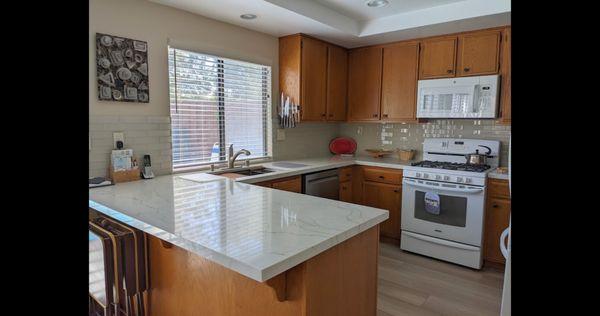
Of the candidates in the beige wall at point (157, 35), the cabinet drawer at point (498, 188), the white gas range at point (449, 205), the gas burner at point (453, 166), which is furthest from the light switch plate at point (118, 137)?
the cabinet drawer at point (498, 188)

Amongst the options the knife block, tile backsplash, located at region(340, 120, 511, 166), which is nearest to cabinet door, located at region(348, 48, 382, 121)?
tile backsplash, located at region(340, 120, 511, 166)

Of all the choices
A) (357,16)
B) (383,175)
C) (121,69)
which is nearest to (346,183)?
(383,175)

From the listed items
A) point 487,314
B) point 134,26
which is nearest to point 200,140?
point 134,26

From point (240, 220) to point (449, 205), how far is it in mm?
2256

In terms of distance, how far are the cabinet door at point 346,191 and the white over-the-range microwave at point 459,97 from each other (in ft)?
3.25

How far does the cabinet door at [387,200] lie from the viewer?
11.7 ft

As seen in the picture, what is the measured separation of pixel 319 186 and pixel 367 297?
1794 millimetres

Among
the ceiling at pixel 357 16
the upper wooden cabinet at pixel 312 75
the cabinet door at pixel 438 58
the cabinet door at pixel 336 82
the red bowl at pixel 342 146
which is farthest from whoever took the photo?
→ the red bowl at pixel 342 146

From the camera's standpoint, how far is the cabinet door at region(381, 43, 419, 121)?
3.67 m

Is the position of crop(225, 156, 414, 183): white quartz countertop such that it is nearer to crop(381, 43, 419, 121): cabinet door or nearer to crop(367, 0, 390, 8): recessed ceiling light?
crop(381, 43, 419, 121): cabinet door

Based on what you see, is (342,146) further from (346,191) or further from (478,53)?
(478,53)

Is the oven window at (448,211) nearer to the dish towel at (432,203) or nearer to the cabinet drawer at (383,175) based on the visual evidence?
the dish towel at (432,203)
